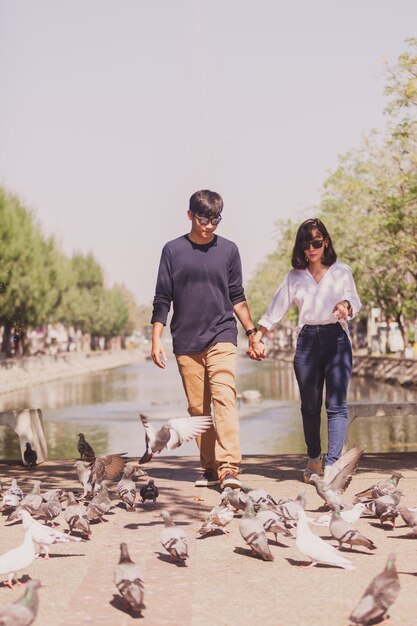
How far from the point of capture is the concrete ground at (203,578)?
4.84 m

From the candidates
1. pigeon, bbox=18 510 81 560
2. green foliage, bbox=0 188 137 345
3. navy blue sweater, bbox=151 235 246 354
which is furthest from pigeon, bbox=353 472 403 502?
green foliage, bbox=0 188 137 345

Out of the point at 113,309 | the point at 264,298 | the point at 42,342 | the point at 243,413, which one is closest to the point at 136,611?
the point at 243,413

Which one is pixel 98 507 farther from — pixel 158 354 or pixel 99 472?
pixel 158 354

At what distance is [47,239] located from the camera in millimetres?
86188

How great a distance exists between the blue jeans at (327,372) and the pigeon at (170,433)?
3.71ft

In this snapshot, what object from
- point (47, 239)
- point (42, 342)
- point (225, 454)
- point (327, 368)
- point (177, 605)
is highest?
point (47, 239)

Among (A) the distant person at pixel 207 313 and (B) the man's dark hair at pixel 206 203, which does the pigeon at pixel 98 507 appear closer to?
(A) the distant person at pixel 207 313

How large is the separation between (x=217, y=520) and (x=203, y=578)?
1085mm

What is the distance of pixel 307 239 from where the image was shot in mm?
8594

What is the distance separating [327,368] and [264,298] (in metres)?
116

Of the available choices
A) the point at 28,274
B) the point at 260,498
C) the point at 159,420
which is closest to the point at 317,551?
the point at 260,498

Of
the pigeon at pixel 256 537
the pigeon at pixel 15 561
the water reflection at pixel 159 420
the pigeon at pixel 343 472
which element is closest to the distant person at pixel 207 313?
the pigeon at pixel 343 472

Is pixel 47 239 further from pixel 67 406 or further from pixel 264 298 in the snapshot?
pixel 67 406

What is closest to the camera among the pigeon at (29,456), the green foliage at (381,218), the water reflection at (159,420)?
the pigeon at (29,456)
